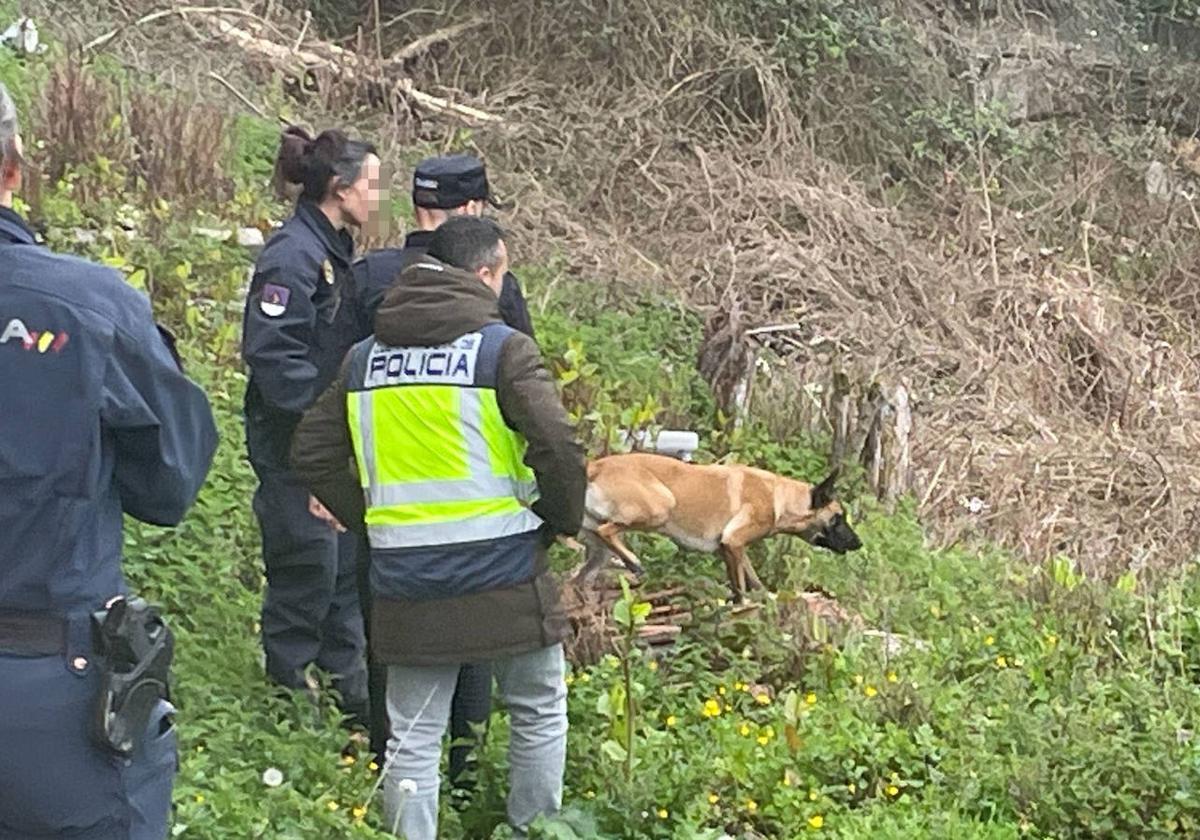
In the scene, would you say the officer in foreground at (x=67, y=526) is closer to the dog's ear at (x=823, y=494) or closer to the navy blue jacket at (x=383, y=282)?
the navy blue jacket at (x=383, y=282)

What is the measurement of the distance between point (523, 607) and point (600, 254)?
781 centimetres

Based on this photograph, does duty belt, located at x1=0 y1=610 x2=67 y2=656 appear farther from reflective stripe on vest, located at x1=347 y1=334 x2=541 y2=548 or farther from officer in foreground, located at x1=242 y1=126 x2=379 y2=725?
officer in foreground, located at x1=242 y1=126 x2=379 y2=725

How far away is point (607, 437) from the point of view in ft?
23.5

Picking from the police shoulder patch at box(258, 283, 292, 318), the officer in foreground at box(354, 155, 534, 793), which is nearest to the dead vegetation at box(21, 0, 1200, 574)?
the officer in foreground at box(354, 155, 534, 793)

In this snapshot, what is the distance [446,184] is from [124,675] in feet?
7.44

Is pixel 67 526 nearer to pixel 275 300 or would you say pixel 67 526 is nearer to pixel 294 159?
pixel 275 300

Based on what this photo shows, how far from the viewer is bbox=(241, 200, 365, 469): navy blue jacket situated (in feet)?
14.6

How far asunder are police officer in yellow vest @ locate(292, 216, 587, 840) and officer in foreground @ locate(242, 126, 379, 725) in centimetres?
53

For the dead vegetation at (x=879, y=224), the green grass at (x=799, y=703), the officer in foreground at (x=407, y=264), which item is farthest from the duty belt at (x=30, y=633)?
the dead vegetation at (x=879, y=224)

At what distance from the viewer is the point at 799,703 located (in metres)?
5.32

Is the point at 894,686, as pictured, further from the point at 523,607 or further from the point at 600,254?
the point at 600,254

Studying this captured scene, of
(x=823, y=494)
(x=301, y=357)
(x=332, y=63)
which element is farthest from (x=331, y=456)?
(x=332, y=63)

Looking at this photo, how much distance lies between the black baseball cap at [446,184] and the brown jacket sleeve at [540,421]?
0.86 m

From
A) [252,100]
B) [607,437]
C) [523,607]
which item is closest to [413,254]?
[523,607]
